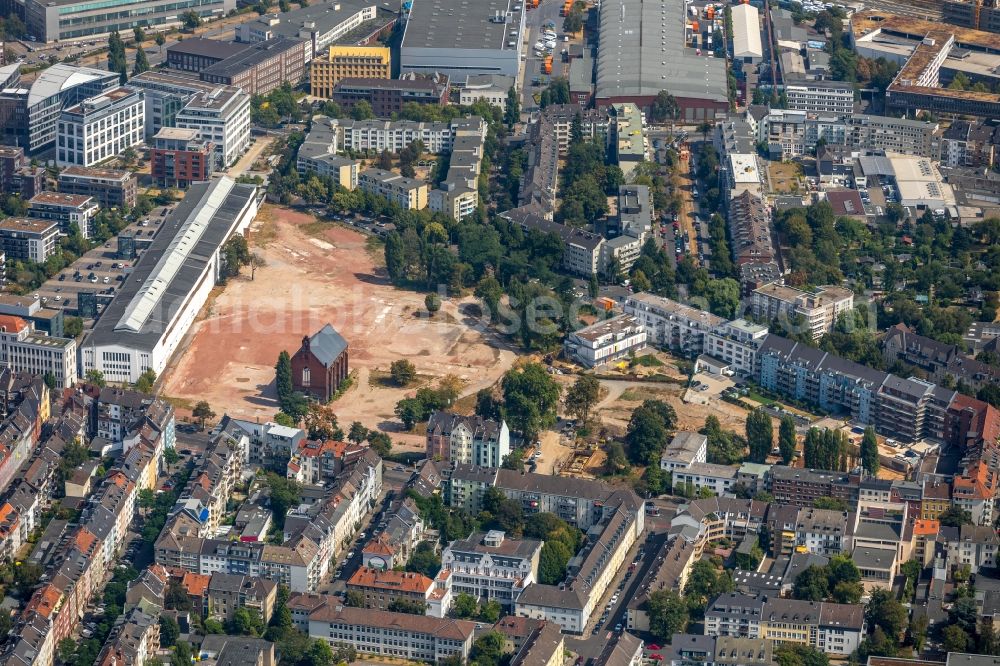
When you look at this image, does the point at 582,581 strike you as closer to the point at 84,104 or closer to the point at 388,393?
the point at 388,393

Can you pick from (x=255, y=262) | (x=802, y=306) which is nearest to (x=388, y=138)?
(x=255, y=262)

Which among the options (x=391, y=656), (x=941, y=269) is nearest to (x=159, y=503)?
(x=391, y=656)

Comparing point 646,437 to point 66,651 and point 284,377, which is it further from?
point 66,651

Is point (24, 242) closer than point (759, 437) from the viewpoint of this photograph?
No

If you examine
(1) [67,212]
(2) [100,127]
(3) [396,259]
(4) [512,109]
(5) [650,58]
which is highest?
(5) [650,58]

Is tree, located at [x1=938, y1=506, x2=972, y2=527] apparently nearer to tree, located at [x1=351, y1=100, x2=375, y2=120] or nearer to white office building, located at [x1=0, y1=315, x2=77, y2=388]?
white office building, located at [x1=0, y1=315, x2=77, y2=388]

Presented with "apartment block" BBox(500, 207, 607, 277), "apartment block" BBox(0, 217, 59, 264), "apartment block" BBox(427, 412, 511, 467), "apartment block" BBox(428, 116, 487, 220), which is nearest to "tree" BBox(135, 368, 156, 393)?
"apartment block" BBox(427, 412, 511, 467)

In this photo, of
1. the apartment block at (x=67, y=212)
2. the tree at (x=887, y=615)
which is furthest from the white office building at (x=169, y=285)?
the tree at (x=887, y=615)
